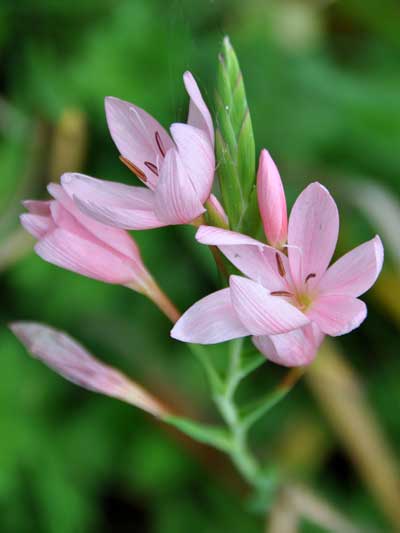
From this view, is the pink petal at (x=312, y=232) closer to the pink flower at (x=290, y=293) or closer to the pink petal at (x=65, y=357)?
the pink flower at (x=290, y=293)

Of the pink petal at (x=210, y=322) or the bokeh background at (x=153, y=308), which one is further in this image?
the bokeh background at (x=153, y=308)

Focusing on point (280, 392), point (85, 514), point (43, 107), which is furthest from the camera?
point (43, 107)

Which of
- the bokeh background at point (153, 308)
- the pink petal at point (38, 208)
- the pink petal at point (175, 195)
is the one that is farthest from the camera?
the bokeh background at point (153, 308)

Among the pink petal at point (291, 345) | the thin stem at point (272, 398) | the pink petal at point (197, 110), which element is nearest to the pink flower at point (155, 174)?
the pink petal at point (197, 110)

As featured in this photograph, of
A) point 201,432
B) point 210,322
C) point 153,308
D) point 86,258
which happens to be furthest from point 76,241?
point 153,308

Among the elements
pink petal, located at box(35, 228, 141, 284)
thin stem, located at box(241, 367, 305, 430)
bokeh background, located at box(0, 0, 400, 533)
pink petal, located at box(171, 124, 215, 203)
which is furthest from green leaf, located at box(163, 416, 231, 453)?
bokeh background, located at box(0, 0, 400, 533)

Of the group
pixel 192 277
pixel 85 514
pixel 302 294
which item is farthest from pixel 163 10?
pixel 302 294

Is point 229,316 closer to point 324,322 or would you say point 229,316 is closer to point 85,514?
point 324,322
